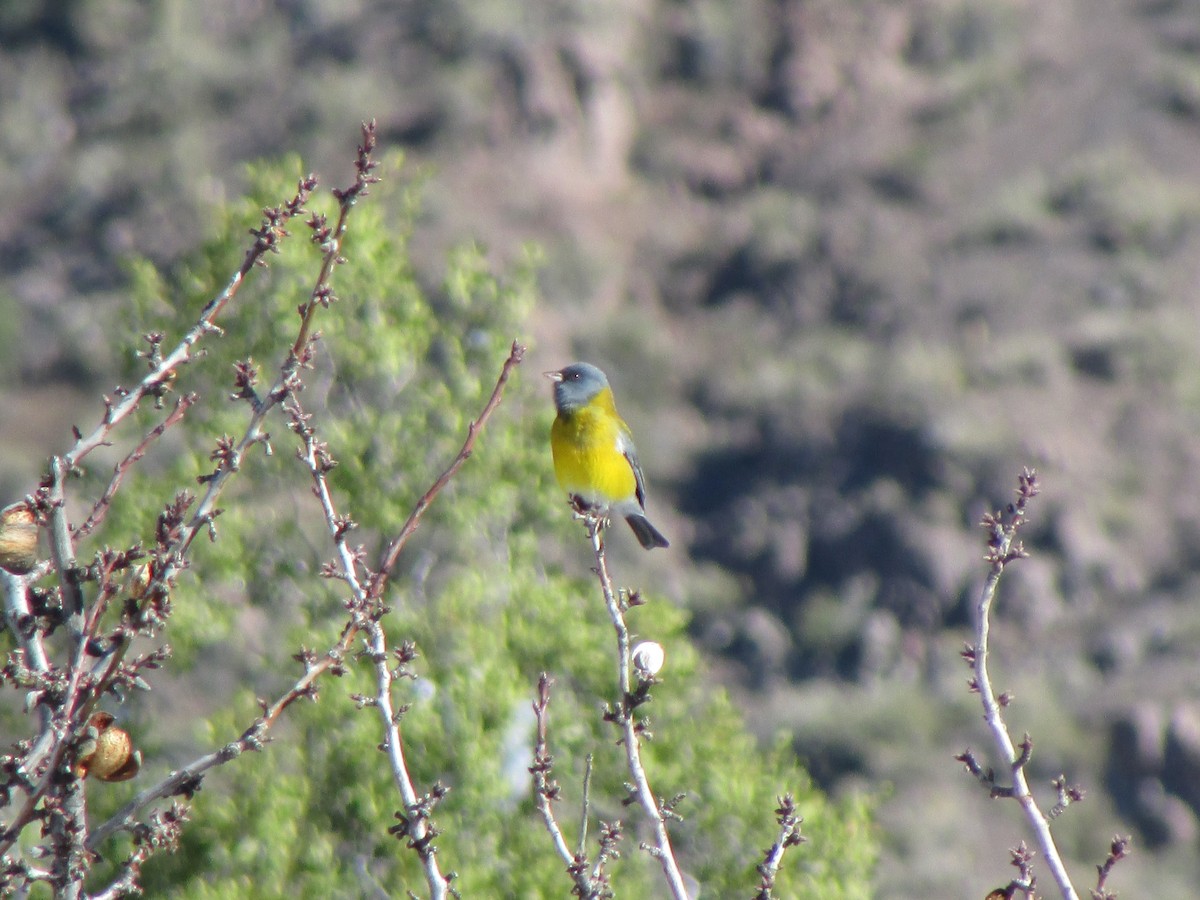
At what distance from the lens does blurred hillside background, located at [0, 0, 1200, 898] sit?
2820cm

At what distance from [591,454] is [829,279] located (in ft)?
105

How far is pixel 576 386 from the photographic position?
24.2ft

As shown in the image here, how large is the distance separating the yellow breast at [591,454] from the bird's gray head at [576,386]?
0.04 metres

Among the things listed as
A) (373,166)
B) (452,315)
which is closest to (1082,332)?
(452,315)

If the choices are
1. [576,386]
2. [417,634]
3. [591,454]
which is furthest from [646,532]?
[417,634]

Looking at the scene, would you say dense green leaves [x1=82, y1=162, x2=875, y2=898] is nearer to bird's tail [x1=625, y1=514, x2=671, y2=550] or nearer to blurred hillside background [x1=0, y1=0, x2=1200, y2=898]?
bird's tail [x1=625, y1=514, x2=671, y2=550]

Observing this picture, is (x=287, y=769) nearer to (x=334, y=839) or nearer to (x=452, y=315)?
(x=334, y=839)

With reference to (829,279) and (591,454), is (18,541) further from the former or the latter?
(829,279)

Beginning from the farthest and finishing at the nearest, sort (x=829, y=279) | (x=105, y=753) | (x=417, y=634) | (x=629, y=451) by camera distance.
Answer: (x=829, y=279) < (x=417, y=634) < (x=629, y=451) < (x=105, y=753)

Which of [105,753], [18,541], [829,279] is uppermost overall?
[829,279]

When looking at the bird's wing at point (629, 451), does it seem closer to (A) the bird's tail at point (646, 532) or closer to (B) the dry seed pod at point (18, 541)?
(A) the bird's tail at point (646, 532)

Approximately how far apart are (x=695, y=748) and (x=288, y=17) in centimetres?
3719

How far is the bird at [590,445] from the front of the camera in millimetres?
7332

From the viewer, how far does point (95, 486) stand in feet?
41.3
